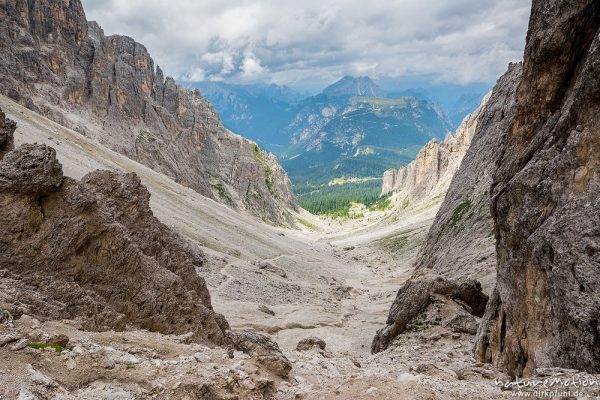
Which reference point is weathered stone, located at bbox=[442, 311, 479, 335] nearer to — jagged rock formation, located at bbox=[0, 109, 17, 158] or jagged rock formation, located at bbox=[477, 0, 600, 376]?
jagged rock formation, located at bbox=[477, 0, 600, 376]

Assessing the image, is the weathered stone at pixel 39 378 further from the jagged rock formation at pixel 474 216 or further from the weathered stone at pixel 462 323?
the jagged rock formation at pixel 474 216

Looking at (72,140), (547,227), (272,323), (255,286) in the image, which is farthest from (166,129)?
(547,227)

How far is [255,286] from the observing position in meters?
49.3

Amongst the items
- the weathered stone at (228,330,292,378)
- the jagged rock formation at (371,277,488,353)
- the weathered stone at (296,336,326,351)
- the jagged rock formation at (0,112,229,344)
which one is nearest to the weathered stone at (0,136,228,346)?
the jagged rock formation at (0,112,229,344)

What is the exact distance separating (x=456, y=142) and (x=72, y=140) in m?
148

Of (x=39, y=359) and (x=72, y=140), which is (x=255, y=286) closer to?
(x=39, y=359)

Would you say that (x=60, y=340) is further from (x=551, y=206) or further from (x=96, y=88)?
(x=96, y=88)

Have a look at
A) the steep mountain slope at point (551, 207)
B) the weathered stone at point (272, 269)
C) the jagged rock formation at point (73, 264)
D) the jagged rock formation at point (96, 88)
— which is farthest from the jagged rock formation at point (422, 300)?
the jagged rock formation at point (96, 88)

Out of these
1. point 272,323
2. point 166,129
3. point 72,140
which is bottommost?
point 272,323

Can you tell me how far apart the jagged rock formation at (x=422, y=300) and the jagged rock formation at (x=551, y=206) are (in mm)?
7531

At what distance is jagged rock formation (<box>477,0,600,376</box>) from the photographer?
1291 centimetres

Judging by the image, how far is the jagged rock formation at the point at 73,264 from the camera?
14.7 meters

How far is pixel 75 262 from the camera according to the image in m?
16.7

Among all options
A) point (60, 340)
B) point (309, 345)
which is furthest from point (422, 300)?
point (60, 340)
